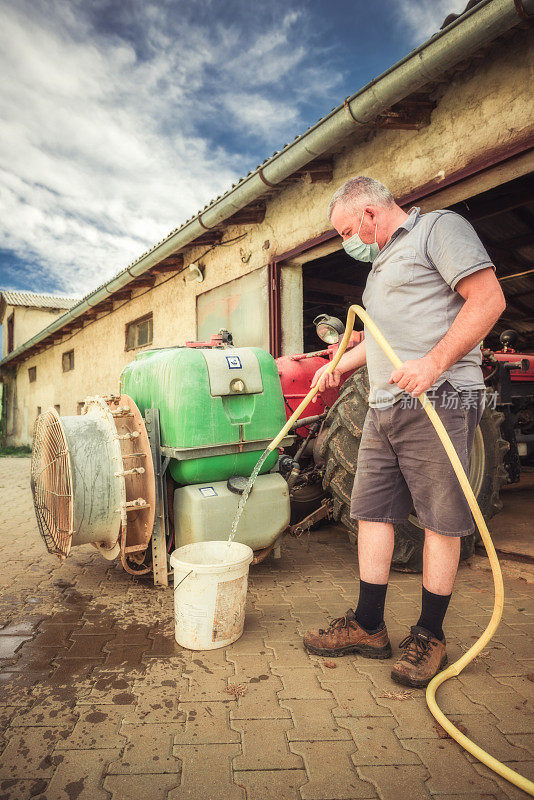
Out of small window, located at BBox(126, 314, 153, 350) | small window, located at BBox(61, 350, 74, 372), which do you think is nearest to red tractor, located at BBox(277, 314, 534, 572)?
small window, located at BBox(126, 314, 153, 350)

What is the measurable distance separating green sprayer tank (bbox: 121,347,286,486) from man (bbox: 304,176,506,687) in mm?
935

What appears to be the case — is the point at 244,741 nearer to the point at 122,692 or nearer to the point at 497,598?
the point at 122,692

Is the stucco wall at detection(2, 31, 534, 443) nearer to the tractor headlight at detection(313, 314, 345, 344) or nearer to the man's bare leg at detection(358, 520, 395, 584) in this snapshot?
the tractor headlight at detection(313, 314, 345, 344)

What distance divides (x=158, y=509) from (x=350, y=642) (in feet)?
4.32

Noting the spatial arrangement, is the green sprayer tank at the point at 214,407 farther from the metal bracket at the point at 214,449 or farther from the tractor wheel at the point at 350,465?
the tractor wheel at the point at 350,465

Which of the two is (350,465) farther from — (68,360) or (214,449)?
(68,360)

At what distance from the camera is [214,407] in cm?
277

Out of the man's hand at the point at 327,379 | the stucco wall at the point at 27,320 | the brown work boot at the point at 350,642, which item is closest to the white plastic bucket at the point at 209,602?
the brown work boot at the point at 350,642

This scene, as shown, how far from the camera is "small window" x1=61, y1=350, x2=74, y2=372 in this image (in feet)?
45.6

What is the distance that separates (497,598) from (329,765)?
83cm

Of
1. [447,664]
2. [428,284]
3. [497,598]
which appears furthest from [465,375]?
[447,664]

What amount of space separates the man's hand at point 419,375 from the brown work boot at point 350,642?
112 cm

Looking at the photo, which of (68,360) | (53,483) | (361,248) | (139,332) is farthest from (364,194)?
(68,360)

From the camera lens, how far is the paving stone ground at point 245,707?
1.35m
